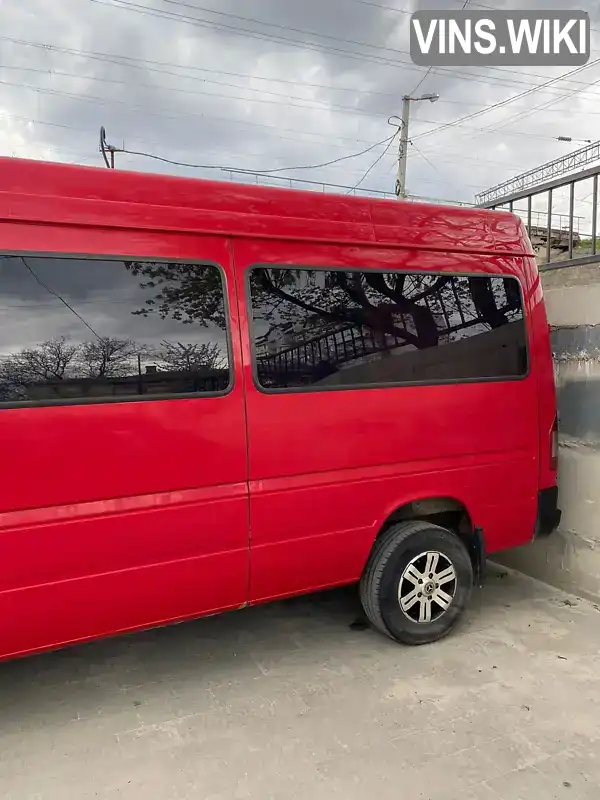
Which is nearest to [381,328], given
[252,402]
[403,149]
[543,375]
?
[252,402]

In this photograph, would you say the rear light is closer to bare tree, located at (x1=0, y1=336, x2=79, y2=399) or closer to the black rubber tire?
the black rubber tire

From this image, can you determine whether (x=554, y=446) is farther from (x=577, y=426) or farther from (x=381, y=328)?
(x=381, y=328)

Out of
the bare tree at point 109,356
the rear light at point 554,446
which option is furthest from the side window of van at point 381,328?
the bare tree at point 109,356

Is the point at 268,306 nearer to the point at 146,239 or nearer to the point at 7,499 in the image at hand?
the point at 146,239

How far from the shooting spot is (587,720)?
3213mm

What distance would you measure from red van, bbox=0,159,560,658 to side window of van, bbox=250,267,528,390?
14 millimetres

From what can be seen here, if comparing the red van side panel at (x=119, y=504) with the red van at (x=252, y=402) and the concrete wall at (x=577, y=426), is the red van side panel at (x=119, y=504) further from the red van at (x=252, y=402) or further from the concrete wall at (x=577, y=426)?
the concrete wall at (x=577, y=426)

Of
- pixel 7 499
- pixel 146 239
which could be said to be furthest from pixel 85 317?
pixel 7 499

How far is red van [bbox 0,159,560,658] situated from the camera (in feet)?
9.34

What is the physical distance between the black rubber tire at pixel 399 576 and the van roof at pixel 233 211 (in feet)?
5.83

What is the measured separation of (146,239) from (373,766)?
2.65 metres

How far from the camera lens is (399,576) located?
3.90 m

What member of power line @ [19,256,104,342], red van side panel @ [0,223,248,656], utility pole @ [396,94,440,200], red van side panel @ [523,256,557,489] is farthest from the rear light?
utility pole @ [396,94,440,200]

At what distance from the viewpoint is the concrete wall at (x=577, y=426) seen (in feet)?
15.0
